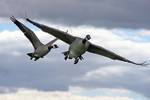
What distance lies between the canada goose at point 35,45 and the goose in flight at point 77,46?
957 cm

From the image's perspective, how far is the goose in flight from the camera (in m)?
133

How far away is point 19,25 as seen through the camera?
171 m

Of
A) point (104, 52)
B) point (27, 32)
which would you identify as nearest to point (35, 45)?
point (27, 32)

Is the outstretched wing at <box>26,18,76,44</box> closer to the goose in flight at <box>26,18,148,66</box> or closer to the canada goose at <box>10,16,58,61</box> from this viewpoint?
the goose in flight at <box>26,18,148,66</box>

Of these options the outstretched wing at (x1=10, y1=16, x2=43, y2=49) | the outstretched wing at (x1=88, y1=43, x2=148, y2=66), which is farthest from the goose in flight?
the outstretched wing at (x1=10, y1=16, x2=43, y2=49)

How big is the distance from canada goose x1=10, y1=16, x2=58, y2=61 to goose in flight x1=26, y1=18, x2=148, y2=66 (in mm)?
9566

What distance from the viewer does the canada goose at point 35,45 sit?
6047 inches

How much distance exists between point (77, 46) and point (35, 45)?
101 ft

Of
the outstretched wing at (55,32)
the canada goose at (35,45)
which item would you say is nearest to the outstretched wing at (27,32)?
the canada goose at (35,45)

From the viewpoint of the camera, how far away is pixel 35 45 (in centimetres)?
16150

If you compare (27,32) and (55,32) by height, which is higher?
(27,32)

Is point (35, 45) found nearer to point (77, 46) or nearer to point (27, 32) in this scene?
point (27, 32)

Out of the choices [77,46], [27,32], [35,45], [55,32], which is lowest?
[77,46]

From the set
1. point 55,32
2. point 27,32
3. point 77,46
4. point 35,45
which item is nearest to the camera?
point 77,46
